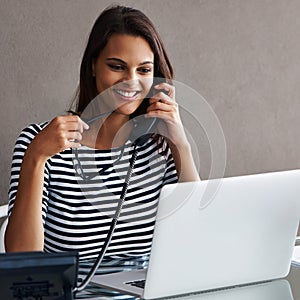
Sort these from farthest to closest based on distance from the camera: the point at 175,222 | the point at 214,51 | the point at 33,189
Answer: the point at 214,51 < the point at 33,189 < the point at 175,222

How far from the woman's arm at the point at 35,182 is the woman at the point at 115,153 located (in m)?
0.06

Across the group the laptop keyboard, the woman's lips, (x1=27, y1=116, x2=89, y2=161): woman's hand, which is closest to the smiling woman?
the woman's lips

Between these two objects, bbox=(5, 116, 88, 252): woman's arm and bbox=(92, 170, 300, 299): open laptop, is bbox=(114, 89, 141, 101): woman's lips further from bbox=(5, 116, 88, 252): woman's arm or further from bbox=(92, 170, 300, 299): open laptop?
bbox=(92, 170, 300, 299): open laptop

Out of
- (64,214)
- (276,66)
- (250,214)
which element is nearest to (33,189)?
(64,214)

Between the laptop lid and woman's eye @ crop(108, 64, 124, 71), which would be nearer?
the laptop lid

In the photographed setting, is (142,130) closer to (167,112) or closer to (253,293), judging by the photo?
(167,112)

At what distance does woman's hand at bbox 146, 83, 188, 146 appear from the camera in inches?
85.5

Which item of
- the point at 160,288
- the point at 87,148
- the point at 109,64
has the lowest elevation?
the point at 160,288

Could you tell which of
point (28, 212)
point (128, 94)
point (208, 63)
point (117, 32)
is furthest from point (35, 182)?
point (208, 63)

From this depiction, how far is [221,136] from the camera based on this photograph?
348 centimetres

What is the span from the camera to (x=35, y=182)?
199 cm

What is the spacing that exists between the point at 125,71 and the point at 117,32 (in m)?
0.14

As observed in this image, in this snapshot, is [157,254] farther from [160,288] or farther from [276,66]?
[276,66]

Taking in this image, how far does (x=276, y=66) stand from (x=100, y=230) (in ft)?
5.14
